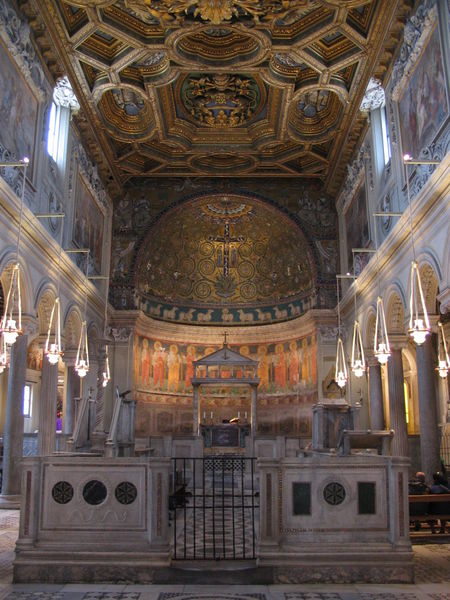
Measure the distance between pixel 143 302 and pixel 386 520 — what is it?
67.7 feet

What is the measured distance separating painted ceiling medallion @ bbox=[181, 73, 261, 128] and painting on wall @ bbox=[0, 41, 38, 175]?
6.54m

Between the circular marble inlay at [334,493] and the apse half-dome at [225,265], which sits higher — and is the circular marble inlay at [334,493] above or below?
below

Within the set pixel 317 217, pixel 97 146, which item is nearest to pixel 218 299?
pixel 317 217

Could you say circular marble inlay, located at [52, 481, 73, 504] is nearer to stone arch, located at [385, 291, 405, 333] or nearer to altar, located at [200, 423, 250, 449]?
stone arch, located at [385, 291, 405, 333]

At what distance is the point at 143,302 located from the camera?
2806cm

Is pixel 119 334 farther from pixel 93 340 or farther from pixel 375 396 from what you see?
pixel 375 396

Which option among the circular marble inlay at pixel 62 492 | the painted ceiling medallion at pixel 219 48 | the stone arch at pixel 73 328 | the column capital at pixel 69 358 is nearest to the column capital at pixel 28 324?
the stone arch at pixel 73 328

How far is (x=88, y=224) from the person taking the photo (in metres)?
23.1

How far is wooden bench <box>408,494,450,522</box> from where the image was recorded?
430 inches

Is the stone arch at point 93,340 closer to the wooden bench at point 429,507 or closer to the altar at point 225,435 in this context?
the altar at point 225,435

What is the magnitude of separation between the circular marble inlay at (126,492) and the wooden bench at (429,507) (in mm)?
5185

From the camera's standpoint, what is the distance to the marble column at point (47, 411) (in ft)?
58.0

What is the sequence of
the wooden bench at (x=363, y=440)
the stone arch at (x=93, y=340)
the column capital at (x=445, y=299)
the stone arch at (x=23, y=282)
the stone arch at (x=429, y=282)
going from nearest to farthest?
1. the wooden bench at (x=363, y=440)
2. the column capital at (x=445, y=299)
3. the stone arch at (x=23, y=282)
4. the stone arch at (x=429, y=282)
5. the stone arch at (x=93, y=340)

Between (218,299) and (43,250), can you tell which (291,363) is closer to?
(218,299)
